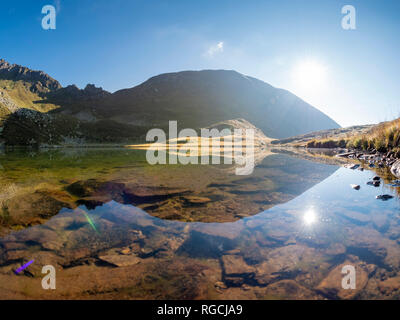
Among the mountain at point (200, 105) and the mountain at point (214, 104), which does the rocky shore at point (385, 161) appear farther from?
the mountain at point (214, 104)

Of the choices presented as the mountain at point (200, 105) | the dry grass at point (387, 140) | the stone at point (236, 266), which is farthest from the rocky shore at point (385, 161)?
→ the mountain at point (200, 105)

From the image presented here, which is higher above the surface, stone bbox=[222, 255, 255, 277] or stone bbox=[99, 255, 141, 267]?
stone bbox=[99, 255, 141, 267]

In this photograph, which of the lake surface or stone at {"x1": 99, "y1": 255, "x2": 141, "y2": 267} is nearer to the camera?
the lake surface

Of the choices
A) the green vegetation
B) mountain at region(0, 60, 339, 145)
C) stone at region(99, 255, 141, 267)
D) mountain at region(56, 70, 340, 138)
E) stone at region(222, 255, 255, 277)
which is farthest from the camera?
mountain at region(56, 70, 340, 138)

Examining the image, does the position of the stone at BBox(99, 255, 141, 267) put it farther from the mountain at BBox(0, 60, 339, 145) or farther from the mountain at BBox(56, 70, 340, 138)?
the mountain at BBox(56, 70, 340, 138)

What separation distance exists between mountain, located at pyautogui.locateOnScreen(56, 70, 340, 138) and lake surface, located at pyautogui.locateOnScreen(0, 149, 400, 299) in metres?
120

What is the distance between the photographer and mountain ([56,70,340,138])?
13875 cm

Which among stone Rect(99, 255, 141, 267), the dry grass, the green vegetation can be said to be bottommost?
stone Rect(99, 255, 141, 267)

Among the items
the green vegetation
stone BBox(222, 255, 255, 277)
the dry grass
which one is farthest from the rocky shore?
the green vegetation

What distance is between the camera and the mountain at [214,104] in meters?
139

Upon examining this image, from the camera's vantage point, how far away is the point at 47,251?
2945 millimetres
